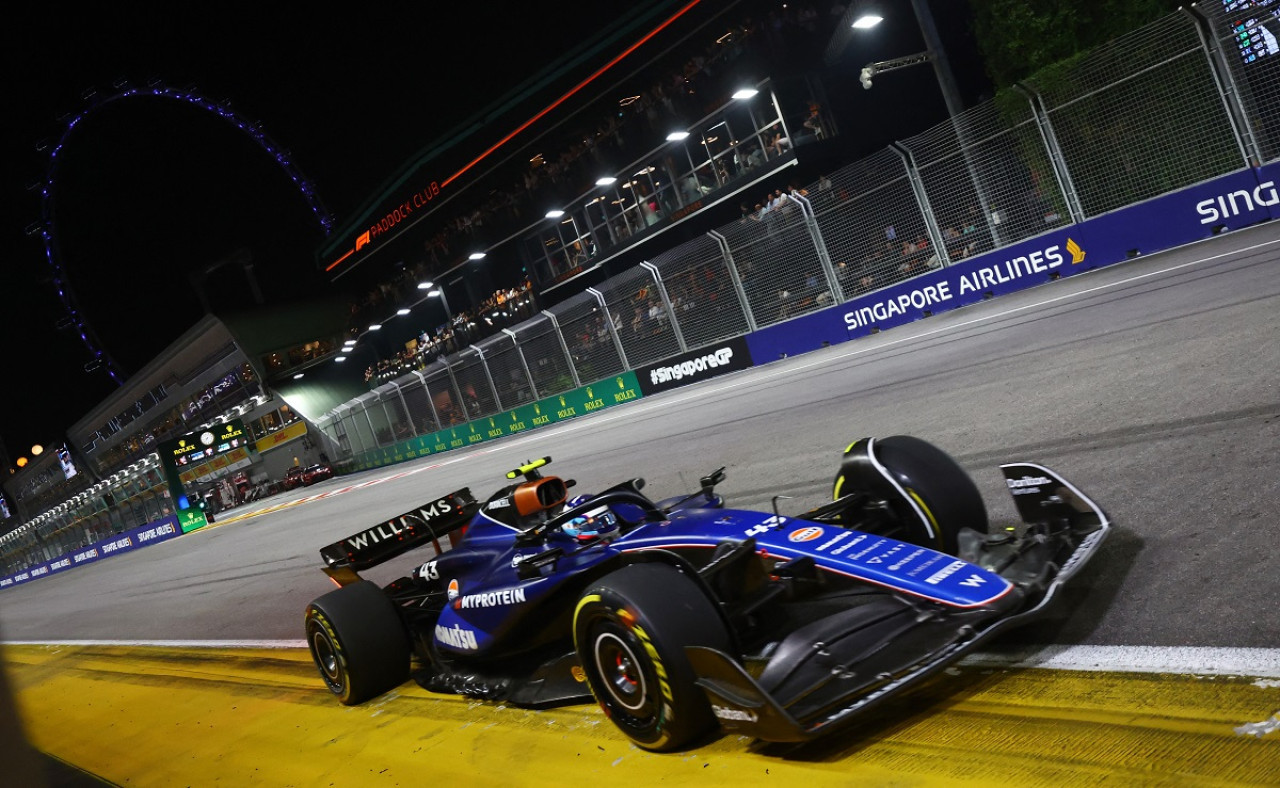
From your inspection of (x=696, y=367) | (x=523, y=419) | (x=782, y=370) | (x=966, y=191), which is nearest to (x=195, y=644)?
(x=782, y=370)

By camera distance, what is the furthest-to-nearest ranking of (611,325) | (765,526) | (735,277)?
(611,325) < (735,277) < (765,526)

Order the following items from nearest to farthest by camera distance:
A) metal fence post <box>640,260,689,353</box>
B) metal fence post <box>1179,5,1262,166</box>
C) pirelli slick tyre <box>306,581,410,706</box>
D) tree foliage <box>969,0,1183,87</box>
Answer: pirelli slick tyre <box>306,581,410,706</box>, metal fence post <box>1179,5,1262,166</box>, tree foliage <box>969,0,1183,87</box>, metal fence post <box>640,260,689,353</box>

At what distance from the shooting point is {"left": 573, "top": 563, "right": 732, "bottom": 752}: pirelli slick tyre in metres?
3.22

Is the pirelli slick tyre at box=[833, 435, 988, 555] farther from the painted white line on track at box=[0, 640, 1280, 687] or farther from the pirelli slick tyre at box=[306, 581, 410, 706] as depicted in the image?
the pirelli slick tyre at box=[306, 581, 410, 706]

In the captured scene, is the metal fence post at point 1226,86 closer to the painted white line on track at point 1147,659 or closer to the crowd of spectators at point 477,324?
the painted white line on track at point 1147,659

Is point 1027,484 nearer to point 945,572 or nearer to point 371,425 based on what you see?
point 945,572

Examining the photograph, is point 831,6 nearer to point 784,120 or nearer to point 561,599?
point 784,120

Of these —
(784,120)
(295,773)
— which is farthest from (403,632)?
(784,120)

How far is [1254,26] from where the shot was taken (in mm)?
10773

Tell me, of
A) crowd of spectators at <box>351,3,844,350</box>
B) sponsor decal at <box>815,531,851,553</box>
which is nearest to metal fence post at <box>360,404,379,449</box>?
crowd of spectators at <box>351,3,844,350</box>

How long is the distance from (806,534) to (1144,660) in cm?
116

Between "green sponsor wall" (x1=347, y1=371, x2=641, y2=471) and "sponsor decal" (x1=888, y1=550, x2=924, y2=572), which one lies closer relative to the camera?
"sponsor decal" (x1=888, y1=550, x2=924, y2=572)

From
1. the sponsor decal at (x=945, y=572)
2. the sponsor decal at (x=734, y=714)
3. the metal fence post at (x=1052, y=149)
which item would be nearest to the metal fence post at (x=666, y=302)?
the metal fence post at (x=1052, y=149)

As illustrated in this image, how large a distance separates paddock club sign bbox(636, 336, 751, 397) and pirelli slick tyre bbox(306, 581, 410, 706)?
13915 millimetres
